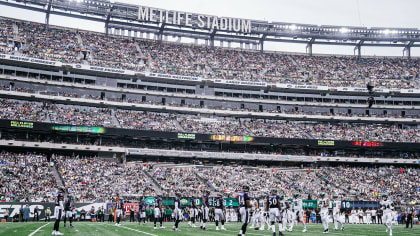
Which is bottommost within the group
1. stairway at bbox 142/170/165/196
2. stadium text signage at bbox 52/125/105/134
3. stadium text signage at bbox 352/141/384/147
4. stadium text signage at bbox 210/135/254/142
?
stairway at bbox 142/170/165/196

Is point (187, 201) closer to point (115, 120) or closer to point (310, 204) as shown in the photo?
point (310, 204)

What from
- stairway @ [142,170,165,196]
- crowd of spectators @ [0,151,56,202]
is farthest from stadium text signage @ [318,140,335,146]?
crowd of spectators @ [0,151,56,202]

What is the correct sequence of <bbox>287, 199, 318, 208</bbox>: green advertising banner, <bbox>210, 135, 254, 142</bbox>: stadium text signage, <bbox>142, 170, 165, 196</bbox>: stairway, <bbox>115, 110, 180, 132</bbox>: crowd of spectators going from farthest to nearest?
<bbox>210, 135, 254, 142</bbox>: stadium text signage
<bbox>115, 110, 180, 132</bbox>: crowd of spectators
<bbox>142, 170, 165, 196</bbox>: stairway
<bbox>287, 199, 318, 208</bbox>: green advertising banner

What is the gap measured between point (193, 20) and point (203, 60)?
8.25 meters

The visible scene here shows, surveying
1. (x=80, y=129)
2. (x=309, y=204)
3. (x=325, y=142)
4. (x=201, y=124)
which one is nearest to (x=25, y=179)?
(x=80, y=129)

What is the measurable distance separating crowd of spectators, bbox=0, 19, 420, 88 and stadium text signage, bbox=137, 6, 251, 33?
5093 millimetres

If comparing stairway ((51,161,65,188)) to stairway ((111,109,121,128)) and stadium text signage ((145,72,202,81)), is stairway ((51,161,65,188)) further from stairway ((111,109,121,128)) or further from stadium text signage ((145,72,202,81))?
stadium text signage ((145,72,202,81))

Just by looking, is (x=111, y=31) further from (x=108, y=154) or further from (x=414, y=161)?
(x=414, y=161)

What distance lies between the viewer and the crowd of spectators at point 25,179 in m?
40.9

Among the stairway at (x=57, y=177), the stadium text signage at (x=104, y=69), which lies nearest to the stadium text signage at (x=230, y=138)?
the stadium text signage at (x=104, y=69)

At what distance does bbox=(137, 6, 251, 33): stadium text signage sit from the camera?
236ft

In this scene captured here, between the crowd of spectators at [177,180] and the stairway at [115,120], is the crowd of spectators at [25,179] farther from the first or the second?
the stairway at [115,120]

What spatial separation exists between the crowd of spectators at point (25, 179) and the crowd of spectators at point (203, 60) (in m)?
18.6

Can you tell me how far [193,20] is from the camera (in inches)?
2958
